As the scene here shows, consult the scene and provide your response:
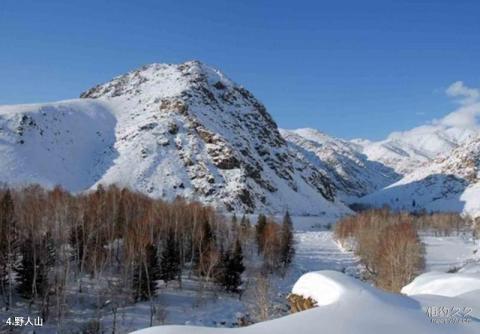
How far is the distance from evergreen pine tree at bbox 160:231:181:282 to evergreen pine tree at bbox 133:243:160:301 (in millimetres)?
3384

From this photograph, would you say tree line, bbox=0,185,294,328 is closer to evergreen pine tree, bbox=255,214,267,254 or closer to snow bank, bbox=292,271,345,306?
evergreen pine tree, bbox=255,214,267,254

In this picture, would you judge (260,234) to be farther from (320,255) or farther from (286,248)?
(320,255)

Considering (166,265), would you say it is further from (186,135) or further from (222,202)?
(186,135)

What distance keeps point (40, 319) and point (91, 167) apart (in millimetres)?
116792

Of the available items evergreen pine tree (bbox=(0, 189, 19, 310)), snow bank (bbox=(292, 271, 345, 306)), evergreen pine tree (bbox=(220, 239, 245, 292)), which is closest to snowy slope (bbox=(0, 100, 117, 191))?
evergreen pine tree (bbox=(0, 189, 19, 310))

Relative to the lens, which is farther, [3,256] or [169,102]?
[169,102]

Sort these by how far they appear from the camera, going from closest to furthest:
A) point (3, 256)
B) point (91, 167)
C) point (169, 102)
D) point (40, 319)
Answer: point (40, 319) < point (3, 256) < point (91, 167) < point (169, 102)

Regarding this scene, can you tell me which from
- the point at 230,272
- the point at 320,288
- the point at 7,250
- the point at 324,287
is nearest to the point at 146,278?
the point at 230,272

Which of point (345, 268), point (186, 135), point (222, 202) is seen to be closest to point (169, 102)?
point (186, 135)

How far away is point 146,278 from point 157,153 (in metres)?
109

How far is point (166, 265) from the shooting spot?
50.4 metres

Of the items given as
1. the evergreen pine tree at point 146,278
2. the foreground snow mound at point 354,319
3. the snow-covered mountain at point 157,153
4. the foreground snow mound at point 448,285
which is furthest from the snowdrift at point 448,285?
the snow-covered mountain at point 157,153

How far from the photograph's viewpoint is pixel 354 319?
9.96 metres

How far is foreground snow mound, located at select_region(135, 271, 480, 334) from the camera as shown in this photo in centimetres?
932
